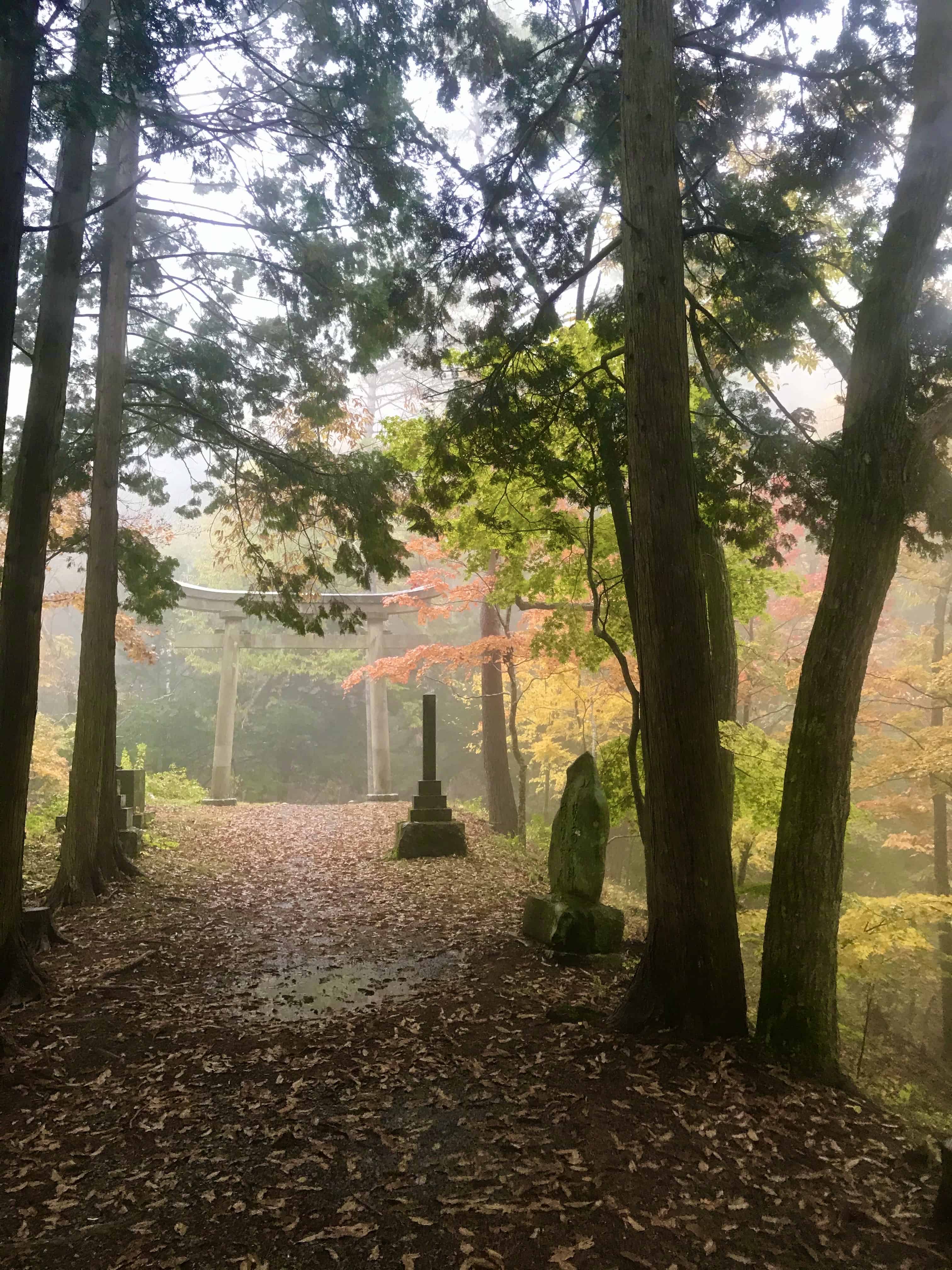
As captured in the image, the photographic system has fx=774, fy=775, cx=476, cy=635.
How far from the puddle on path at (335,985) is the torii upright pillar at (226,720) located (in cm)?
1124

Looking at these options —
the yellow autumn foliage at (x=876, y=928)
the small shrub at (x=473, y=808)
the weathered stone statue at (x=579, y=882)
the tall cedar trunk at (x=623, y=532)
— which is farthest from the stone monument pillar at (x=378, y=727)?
the tall cedar trunk at (x=623, y=532)

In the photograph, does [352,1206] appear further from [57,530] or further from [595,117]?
[57,530]

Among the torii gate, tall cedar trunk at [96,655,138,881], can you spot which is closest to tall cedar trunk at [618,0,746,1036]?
tall cedar trunk at [96,655,138,881]

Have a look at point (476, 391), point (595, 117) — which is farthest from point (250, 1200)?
point (595, 117)

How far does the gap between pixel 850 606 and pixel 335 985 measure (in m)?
4.26

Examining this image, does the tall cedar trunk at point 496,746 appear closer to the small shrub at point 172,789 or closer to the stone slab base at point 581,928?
the small shrub at point 172,789

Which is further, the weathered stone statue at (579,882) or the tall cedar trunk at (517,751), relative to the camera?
the tall cedar trunk at (517,751)

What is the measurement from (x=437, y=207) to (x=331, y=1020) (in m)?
5.92

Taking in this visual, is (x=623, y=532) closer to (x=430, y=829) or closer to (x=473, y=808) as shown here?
(x=430, y=829)

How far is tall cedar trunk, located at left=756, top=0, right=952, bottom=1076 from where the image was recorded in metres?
4.20

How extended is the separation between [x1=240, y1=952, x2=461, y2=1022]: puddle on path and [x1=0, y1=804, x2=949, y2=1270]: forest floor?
26 mm

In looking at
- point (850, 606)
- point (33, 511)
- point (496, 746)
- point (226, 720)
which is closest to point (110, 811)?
point (33, 511)

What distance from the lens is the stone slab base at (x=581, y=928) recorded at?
5945 millimetres

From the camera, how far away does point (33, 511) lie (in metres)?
5.29
